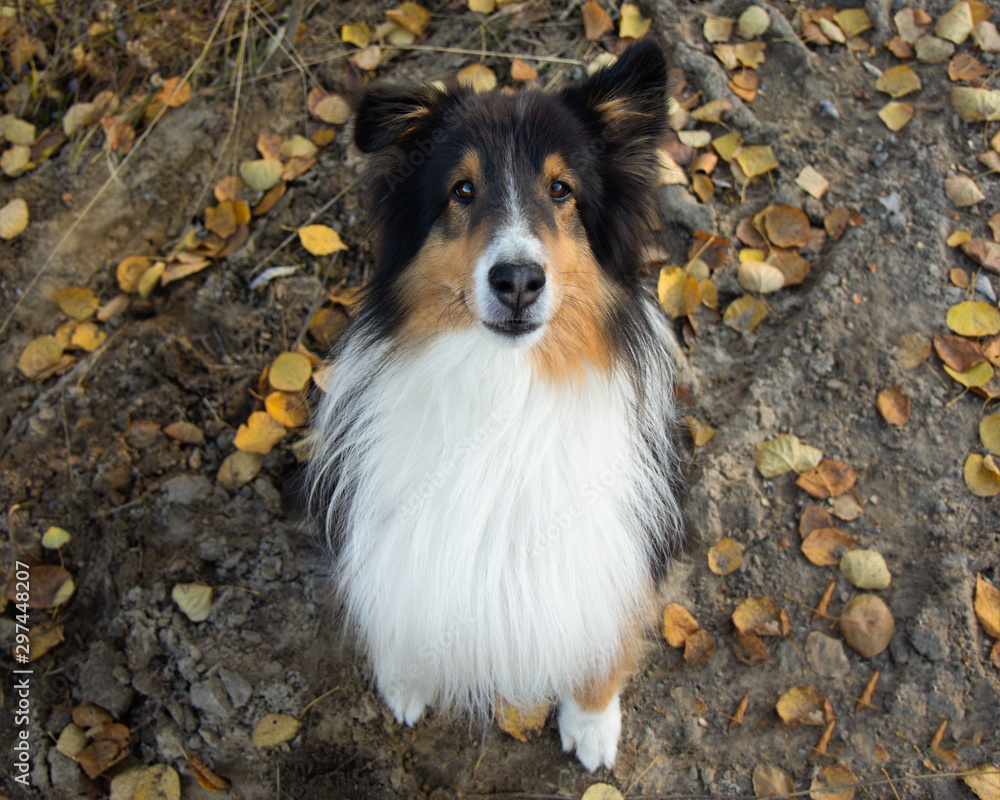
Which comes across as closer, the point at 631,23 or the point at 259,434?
the point at 259,434

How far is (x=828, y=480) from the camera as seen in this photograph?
2.99 meters

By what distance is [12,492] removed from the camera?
315cm

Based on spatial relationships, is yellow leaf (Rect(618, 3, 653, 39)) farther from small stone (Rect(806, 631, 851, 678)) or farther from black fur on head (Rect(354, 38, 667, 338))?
small stone (Rect(806, 631, 851, 678))

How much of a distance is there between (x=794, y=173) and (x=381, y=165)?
2197 millimetres

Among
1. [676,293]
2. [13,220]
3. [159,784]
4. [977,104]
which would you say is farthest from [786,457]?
[13,220]

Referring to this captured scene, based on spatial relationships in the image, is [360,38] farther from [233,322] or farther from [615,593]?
[615,593]

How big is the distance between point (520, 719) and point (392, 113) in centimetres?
227

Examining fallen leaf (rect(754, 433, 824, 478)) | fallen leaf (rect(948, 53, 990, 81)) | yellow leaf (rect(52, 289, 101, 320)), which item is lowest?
fallen leaf (rect(754, 433, 824, 478))

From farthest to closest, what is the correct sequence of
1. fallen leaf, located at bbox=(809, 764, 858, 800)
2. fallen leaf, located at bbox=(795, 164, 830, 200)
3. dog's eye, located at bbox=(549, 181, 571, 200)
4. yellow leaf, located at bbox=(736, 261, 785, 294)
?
fallen leaf, located at bbox=(795, 164, 830, 200), yellow leaf, located at bbox=(736, 261, 785, 294), fallen leaf, located at bbox=(809, 764, 858, 800), dog's eye, located at bbox=(549, 181, 571, 200)

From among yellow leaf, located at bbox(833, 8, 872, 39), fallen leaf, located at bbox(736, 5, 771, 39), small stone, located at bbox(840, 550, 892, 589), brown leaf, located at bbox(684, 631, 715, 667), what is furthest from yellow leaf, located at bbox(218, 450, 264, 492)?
yellow leaf, located at bbox(833, 8, 872, 39)

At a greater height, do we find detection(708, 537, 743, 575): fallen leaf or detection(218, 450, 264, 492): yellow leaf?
detection(218, 450, 264, 492): yellow leaf

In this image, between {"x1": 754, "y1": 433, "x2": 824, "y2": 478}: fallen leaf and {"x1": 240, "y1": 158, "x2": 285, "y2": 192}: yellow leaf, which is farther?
{"x1": 240, "y1": 158, "x2": 285, "y2": 192}: yellow leaf

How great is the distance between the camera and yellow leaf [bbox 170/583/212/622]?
2.87 metres

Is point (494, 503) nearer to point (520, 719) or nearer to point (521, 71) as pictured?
point (520, 719)
